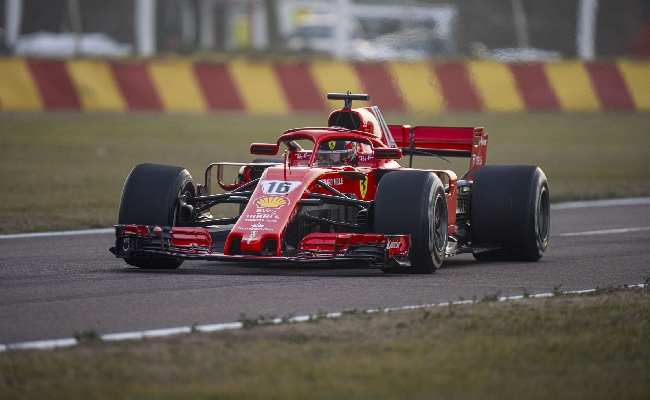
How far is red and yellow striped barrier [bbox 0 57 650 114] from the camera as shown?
30.0 meters

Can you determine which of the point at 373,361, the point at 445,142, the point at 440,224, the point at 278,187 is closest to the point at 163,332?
the point at 373,361

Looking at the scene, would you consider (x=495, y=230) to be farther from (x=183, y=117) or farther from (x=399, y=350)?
(x=183, y=117)

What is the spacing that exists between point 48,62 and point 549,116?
Answer: 14718mm

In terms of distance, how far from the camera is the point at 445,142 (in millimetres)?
13078

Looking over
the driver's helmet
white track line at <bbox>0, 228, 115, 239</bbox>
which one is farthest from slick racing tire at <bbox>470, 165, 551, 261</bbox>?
white track line at <bbox>0, 228, 115, 239</bbox>

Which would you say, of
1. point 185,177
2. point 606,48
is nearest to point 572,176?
point 185,177

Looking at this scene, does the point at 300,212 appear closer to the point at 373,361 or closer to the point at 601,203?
the point at 373,361

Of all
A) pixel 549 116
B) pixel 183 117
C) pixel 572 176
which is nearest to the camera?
pixel 572 176

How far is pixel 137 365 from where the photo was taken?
6.43m

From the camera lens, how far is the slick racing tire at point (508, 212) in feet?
38.2

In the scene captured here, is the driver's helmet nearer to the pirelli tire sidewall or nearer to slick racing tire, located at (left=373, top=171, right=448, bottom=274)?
slick racing tire, located at (left=373, top=171, right=448, bottom=274)

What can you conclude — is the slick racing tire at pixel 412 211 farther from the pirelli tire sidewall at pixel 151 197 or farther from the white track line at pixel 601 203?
the white track line at pixel 601 203

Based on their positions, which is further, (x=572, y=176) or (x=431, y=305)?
(x=572, y=176)

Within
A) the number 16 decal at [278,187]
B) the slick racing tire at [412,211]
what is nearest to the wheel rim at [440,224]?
the slick racing tire at [412,211]
